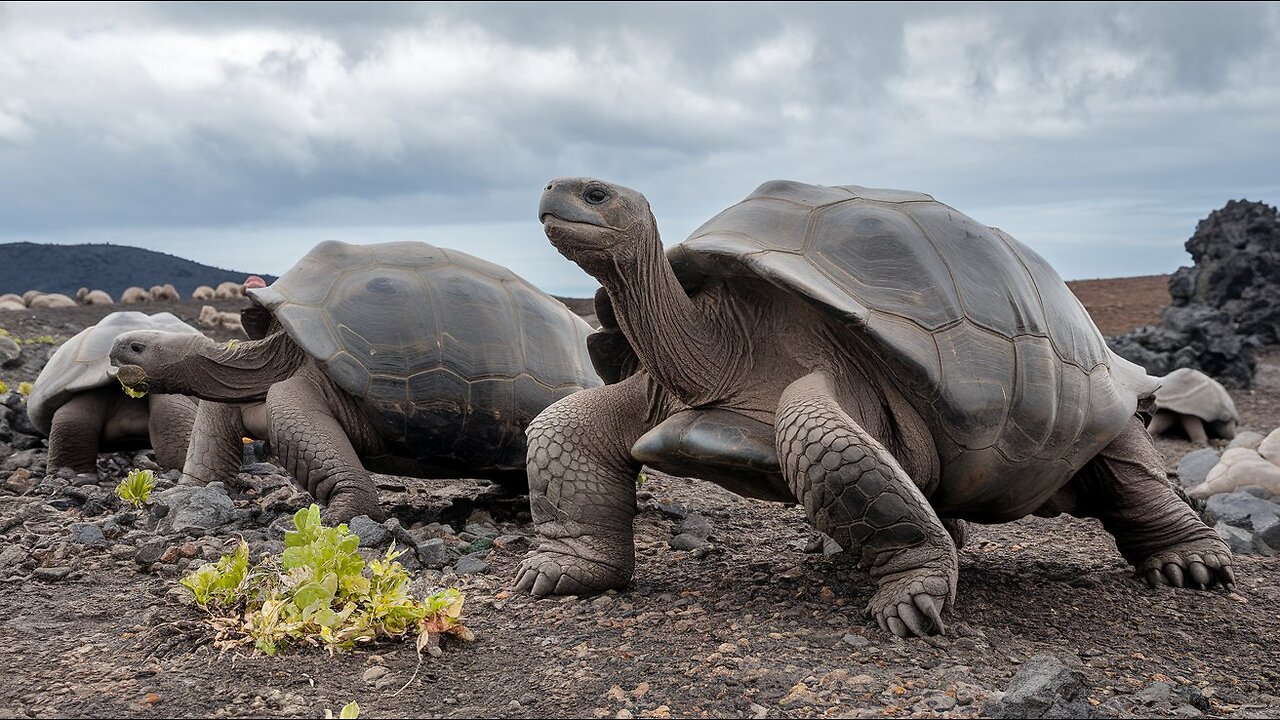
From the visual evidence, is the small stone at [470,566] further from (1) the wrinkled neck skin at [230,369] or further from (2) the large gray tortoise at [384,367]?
(1) the wrinkled neck skin at [230,369]

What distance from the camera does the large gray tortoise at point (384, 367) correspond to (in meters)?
5.56

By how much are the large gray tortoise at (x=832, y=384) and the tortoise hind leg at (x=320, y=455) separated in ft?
5.04

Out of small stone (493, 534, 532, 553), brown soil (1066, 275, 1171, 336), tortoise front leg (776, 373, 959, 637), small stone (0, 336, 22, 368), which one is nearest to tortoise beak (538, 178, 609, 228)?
tortoise front leg (776, 373, 959, 637)

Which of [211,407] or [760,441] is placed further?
[211,407]

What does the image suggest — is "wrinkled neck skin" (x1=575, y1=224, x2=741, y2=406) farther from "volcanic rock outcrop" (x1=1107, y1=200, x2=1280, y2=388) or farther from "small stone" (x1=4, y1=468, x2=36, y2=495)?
"volcanic rock outcrop" (x1=1107, y1=200, x2=1280, y2=388)

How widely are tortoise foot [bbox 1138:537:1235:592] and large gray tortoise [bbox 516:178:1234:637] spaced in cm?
74

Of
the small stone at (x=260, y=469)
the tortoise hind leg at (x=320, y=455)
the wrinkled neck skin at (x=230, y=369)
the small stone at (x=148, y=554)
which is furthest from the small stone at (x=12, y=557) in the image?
the small stone at (x=260, y=469)

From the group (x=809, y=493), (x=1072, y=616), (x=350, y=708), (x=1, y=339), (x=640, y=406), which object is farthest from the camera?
(x=1, y=339)

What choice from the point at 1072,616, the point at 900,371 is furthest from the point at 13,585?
the point at 1072,616

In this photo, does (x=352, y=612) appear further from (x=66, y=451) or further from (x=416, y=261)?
(x=66, y=451)

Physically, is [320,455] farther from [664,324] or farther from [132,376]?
[664,324]

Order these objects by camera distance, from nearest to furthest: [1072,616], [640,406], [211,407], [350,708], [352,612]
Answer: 1. [350,708]
2. [352,612]
3. [1072,616]
4. [640,406]
5. [211,407]

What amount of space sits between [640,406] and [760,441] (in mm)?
702

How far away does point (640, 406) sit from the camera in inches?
169
